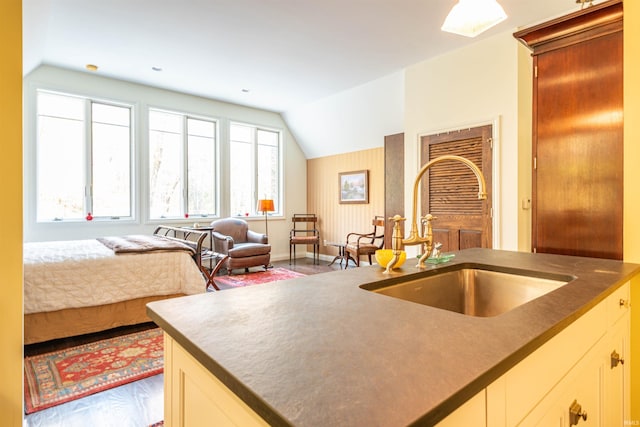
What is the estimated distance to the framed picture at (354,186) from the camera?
245 inches

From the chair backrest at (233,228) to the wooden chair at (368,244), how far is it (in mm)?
1823

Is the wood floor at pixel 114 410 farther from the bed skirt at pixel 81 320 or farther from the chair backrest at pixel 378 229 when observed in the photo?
the chair backrest at pixel 378 229

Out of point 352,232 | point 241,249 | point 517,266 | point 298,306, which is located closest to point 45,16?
point 241,249

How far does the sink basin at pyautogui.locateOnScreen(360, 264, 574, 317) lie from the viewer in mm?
1311

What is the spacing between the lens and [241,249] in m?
5.19

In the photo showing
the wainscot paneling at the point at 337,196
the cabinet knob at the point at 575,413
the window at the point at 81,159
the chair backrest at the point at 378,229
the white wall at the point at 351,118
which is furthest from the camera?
the wainscot paneling at the point at 337,196

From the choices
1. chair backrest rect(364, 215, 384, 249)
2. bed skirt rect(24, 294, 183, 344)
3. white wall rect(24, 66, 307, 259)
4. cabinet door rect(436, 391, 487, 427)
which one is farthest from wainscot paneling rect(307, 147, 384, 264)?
cabinet door rect(436, 391, 487, 427)

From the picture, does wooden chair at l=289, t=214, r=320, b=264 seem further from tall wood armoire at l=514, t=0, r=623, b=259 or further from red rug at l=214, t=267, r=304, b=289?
tall wood armoire at l=514, t=0, r=623, b=259

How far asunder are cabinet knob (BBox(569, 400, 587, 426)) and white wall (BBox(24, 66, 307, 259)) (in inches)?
218

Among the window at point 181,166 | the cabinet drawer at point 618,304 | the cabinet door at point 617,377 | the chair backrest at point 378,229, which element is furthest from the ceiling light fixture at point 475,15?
the window at point 181,166

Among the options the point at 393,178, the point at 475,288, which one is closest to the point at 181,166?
the point at 393,178

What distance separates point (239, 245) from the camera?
5496 millimetres

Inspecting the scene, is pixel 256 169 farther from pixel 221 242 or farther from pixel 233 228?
pixel 221 242

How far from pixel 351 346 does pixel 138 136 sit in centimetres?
558
